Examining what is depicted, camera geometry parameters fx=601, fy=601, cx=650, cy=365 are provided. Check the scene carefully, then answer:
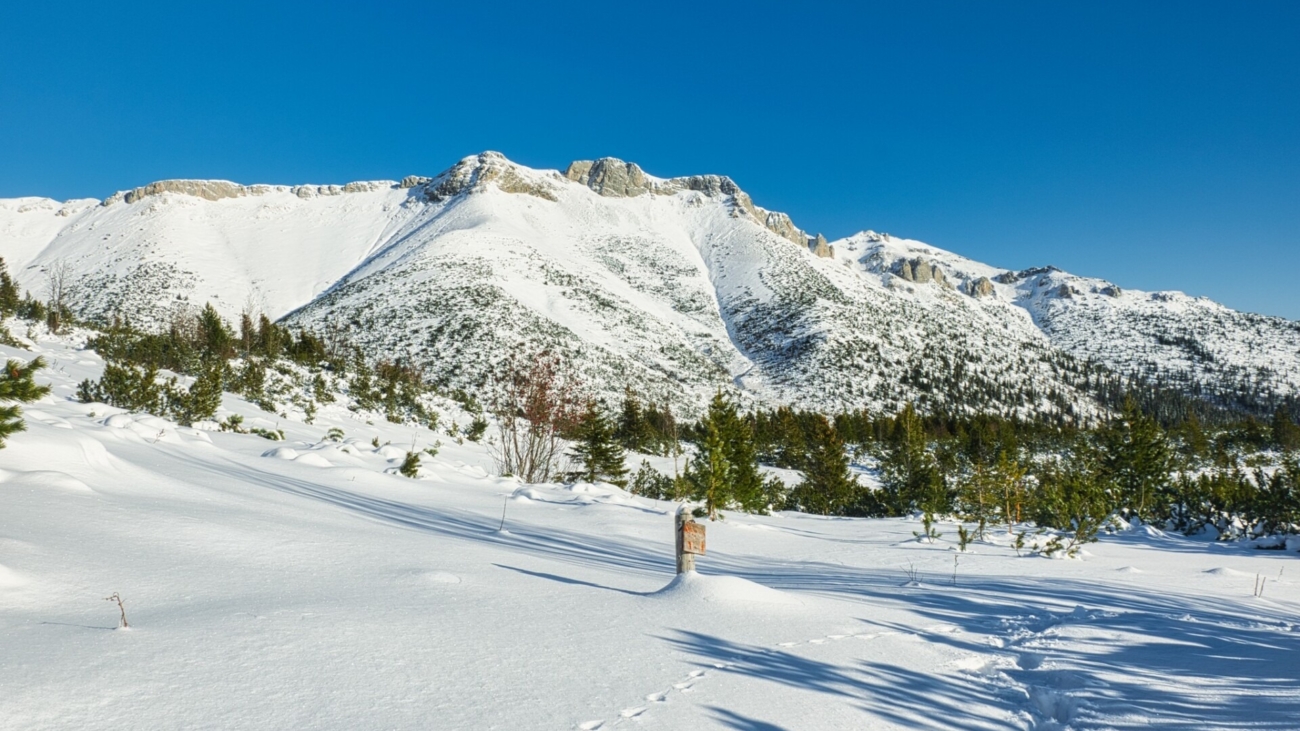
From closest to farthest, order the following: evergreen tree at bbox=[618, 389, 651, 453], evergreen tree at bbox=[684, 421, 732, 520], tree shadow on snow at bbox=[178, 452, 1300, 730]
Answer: tree shadow on snow at bbox=[178, 452, 1300, 730], evergreen tree at bbox=[684, 421, 732, 520], evergreen tree at bbox=[618, 389, 651, 453]

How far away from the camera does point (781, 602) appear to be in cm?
429

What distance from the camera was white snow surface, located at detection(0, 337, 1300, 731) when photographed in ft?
7.61

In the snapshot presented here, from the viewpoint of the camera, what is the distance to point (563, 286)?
87.5 metres

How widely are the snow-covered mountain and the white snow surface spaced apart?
47.2 metres

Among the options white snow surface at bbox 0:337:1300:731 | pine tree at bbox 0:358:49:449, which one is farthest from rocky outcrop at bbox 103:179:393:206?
pine tree at bbox 0:358:49:449

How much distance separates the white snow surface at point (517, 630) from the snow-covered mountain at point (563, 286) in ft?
155

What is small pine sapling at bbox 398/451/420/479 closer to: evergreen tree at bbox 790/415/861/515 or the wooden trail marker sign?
the wooden trail marker sign

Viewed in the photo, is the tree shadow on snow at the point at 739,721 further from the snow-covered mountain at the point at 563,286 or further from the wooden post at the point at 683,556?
the snow-covered mountain at the point at 563,286

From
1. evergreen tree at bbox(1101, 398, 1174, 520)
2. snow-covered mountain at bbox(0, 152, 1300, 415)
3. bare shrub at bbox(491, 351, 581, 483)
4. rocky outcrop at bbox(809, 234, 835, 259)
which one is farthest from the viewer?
rocky outcrop at bbox(809, 234, 835, 259)

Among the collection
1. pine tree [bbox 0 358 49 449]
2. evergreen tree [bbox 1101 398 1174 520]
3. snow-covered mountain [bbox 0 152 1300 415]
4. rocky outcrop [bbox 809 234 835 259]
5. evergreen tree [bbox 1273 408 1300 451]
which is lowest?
pine tree [bbox 0 358 49 449]

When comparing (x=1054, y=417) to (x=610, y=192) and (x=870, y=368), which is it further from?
(x=610, y=192)

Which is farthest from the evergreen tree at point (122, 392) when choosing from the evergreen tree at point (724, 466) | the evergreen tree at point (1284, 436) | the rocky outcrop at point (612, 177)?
the rocky outcrop at point (612, 177)

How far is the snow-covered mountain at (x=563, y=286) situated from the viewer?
6838 cm

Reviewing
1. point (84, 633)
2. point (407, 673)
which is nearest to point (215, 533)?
point (84, 633)
